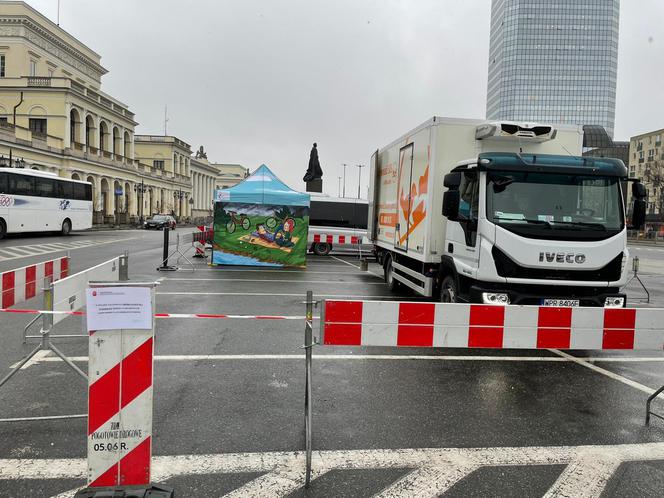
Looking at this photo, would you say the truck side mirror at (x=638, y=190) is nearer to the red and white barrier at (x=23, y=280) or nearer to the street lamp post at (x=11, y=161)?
the red and white barrier at (x=23, y=280)

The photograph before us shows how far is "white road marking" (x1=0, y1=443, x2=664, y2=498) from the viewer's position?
134 inches

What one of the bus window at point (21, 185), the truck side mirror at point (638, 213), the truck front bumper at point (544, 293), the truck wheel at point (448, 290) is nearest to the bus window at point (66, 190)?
the bus window at point (21, 185)

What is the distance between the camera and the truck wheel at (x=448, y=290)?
782cm

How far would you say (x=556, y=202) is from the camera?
22.7ft

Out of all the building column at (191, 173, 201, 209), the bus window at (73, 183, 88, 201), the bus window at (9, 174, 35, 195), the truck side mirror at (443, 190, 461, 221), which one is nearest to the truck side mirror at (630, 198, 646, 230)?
the truck side mirror at (443, 190, 461, 221)

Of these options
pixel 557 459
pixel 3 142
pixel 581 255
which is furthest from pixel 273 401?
pixel 3 142

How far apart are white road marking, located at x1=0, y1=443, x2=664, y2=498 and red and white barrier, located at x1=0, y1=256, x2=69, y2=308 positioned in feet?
7.55

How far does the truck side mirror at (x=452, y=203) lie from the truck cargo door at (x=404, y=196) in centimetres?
237

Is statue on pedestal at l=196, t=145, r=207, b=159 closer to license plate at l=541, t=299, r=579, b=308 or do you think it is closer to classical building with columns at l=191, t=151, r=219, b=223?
classical building with columns at l=191, t=151, r=219, b=223

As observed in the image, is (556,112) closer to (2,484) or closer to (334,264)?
(334,264)

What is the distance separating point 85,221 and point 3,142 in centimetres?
1251

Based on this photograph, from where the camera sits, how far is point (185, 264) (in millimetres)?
18203

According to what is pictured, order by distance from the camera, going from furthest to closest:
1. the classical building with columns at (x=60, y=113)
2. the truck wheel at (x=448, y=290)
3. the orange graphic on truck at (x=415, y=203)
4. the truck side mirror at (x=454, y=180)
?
the classical building with columns at (x=60, y=113), the orange graphic on truck at (x=415, y=203), the truck wheel at (x=448, y=290), the truck side mirror at (x=454, y=180)

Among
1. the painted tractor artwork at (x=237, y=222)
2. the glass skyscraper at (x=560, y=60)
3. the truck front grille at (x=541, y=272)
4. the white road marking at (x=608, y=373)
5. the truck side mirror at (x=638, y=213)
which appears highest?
the glass skyscraper at (x=560, y=60)
